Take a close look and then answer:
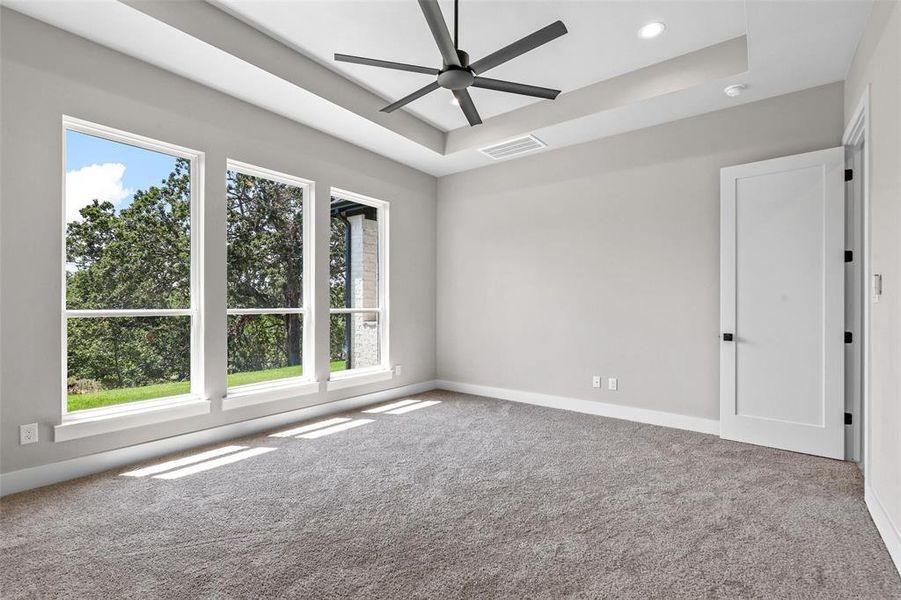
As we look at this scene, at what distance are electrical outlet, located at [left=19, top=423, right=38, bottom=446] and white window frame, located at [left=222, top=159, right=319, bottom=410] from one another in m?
1.22

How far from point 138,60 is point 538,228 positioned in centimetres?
384

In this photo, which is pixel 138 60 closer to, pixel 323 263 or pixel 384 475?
pixel 323 263

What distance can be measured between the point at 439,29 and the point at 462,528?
2576 mm

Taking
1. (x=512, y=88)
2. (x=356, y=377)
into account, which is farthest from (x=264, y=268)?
(x=512, y=88)

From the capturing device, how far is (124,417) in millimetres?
3094

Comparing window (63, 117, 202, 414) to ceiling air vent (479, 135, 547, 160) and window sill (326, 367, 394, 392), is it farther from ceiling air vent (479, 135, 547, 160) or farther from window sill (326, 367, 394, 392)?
ceiling air vent (479, 135, 547, 160)

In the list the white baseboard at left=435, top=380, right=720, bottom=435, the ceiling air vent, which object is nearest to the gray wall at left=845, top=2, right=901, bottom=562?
the white baseboard at left=435, top=380, right=720, bottom=435

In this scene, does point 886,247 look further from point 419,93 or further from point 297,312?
point 297,312

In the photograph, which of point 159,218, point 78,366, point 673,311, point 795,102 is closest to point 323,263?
point 159,218

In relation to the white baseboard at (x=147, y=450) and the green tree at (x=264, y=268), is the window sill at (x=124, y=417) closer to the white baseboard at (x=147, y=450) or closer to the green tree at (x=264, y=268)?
the white baseboard at (x=147, y=450)

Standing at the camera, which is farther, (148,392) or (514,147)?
(514,147)

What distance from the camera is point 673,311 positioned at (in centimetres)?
412

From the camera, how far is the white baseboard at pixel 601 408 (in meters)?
3.96

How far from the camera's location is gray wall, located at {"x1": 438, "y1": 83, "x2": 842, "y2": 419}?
389 centimetres
